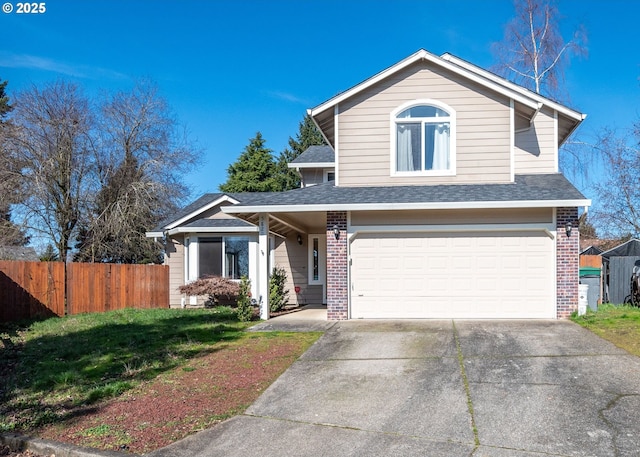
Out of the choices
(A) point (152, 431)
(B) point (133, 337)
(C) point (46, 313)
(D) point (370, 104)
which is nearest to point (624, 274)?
(D) point (370, 104)

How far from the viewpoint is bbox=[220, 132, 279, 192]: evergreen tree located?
1492 inches

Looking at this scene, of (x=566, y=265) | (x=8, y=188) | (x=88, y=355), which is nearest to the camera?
(x=88, y=355)

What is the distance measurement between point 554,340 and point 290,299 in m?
8.96

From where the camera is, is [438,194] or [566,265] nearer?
[566,265]

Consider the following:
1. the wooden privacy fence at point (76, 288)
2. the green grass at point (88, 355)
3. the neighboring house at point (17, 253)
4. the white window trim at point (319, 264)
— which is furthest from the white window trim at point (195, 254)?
the neighboring house at point (17, 253)

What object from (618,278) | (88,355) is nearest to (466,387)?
(88,355)

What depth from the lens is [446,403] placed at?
A: 6059 mm

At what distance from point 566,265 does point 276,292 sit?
7268 mm

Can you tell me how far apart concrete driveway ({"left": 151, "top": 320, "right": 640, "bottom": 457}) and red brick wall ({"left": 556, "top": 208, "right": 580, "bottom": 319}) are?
6.86 ft

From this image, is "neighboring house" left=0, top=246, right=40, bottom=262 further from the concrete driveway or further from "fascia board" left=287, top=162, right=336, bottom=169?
the concrete driveway

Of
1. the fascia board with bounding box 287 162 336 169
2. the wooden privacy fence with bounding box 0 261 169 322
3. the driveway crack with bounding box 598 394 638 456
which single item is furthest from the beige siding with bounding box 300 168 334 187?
the driveway crack with bounding box 598 394 638 456

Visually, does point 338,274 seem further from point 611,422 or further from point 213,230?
point 611,422

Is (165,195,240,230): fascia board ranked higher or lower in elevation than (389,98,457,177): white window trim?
lower

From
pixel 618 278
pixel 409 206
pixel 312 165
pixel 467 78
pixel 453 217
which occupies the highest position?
pixel 467 78
